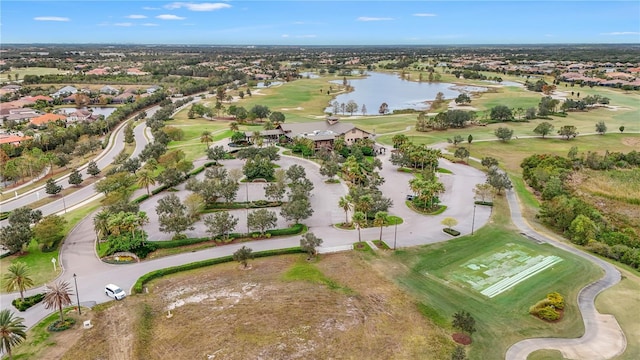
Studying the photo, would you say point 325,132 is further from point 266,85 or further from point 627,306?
point 266,85

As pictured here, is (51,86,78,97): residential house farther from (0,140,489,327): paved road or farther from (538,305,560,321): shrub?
(538,305,560,321): shrub

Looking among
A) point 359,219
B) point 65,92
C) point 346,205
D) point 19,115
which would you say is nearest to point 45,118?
point 19,115

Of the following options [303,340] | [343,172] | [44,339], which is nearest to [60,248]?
[44,339]

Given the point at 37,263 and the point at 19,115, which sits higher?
the point at 19,115

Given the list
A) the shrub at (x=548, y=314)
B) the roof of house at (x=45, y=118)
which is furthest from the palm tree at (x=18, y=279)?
the roof of house at (x=45, y=118)

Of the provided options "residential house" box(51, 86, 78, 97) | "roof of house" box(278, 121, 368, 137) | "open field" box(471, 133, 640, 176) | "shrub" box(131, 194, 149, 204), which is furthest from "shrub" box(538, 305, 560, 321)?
"residential house" box(51, 86, 78, 97)

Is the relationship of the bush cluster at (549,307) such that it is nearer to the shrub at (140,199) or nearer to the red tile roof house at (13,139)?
the shrub at (140,199)

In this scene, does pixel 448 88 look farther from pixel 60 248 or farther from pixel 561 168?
pixel 60 248
